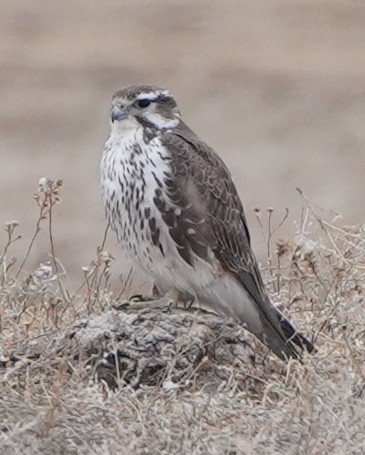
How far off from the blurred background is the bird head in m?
4.17

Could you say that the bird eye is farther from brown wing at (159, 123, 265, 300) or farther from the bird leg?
the bird leg

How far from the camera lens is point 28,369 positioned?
6328mm

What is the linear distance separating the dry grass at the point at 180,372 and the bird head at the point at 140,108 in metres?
0.38

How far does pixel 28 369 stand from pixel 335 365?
0.99 meters

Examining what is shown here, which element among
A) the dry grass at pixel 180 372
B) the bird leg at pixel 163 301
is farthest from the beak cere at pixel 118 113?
the bird leg at pixel 163 301

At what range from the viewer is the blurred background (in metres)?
13.8

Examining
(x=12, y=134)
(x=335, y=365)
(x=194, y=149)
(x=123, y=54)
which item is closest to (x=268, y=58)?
(x=123, y=54)

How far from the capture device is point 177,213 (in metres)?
7.07

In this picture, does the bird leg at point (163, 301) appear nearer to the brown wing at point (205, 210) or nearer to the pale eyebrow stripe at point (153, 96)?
the brown wing at point (205, 210)

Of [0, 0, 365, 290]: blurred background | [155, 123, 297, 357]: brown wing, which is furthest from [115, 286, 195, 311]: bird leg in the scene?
[0, 0, 365, 290]: blurred background

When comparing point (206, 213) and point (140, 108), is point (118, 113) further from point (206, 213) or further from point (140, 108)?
point (206, 213)

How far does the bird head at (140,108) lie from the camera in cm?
717

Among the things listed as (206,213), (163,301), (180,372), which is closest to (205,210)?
(206,213)

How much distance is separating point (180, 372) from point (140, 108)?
1187 mm
